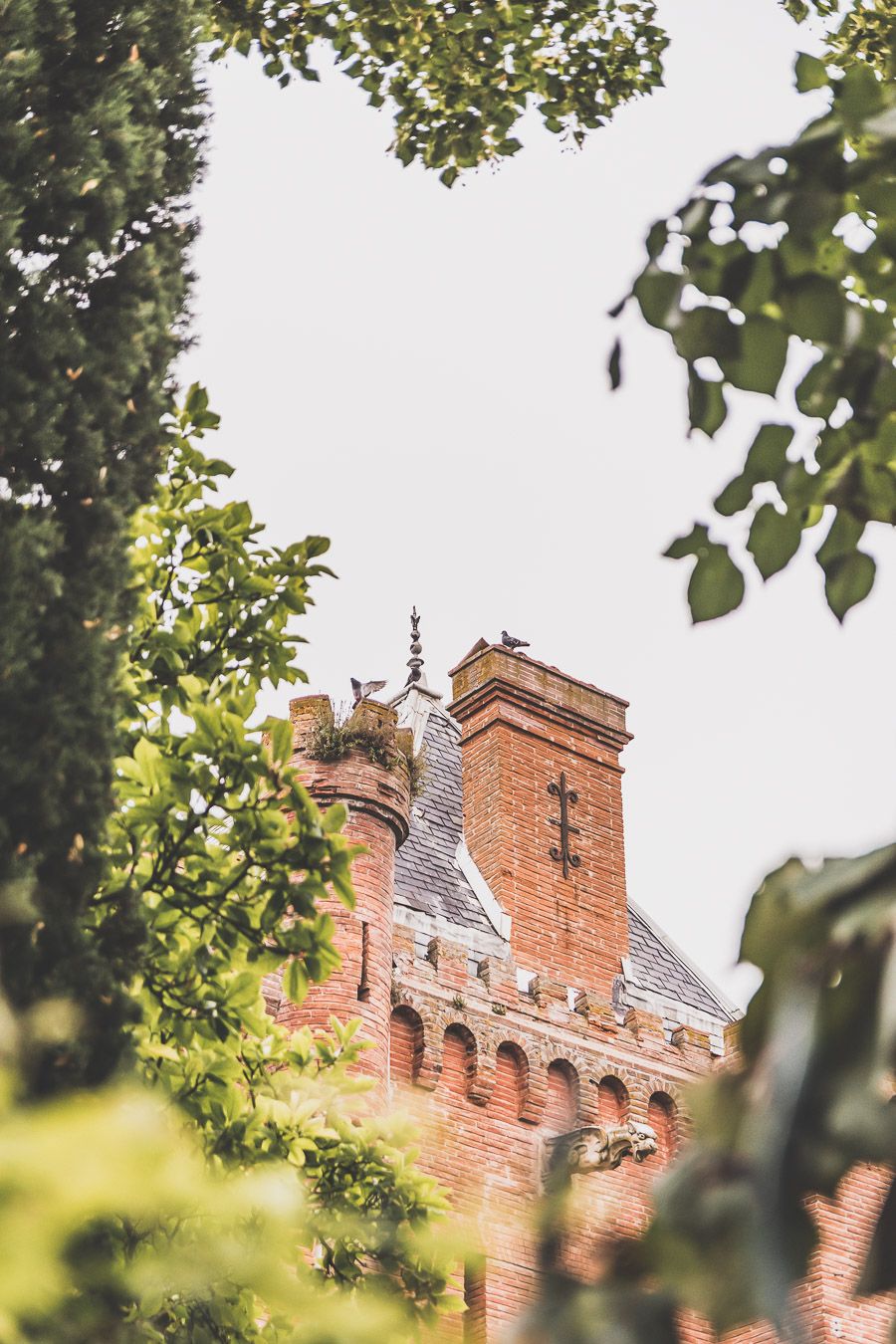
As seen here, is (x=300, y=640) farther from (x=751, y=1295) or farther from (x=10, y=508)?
(x=751, y=1295)

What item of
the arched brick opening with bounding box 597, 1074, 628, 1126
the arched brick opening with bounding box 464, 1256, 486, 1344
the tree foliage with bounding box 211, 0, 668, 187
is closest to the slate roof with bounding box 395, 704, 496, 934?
the arched brick opening with bounding box 597, 1074, 628, 1126

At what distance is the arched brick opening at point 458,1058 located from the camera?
1341 cm

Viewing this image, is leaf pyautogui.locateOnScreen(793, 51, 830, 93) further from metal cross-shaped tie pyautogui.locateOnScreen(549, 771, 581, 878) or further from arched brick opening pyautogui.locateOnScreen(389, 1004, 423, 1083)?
metal cross-shaped tie pyautogui.locateOnScreen(549, 771, 581, 878)

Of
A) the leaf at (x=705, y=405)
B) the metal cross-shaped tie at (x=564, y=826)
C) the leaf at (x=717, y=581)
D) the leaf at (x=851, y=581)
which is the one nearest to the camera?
the leaf at (x=705, y=405)

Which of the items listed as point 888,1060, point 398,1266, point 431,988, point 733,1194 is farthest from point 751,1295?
point 431,988

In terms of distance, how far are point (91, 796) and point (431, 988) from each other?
10064 millimetres

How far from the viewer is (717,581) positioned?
246cm

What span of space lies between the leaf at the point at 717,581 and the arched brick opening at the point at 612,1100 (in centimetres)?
1266

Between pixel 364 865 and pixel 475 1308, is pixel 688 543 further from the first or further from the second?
pixel 475 1308

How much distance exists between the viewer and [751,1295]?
1.03m

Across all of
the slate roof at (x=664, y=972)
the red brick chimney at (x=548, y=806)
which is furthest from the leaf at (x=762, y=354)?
the slate roof at (x=664, y=972)

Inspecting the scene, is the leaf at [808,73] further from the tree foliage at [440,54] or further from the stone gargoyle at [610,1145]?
the stone gargoyle at [610,1145]

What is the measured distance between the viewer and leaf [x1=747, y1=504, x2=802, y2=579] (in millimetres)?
2490

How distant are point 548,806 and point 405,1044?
4.19m
